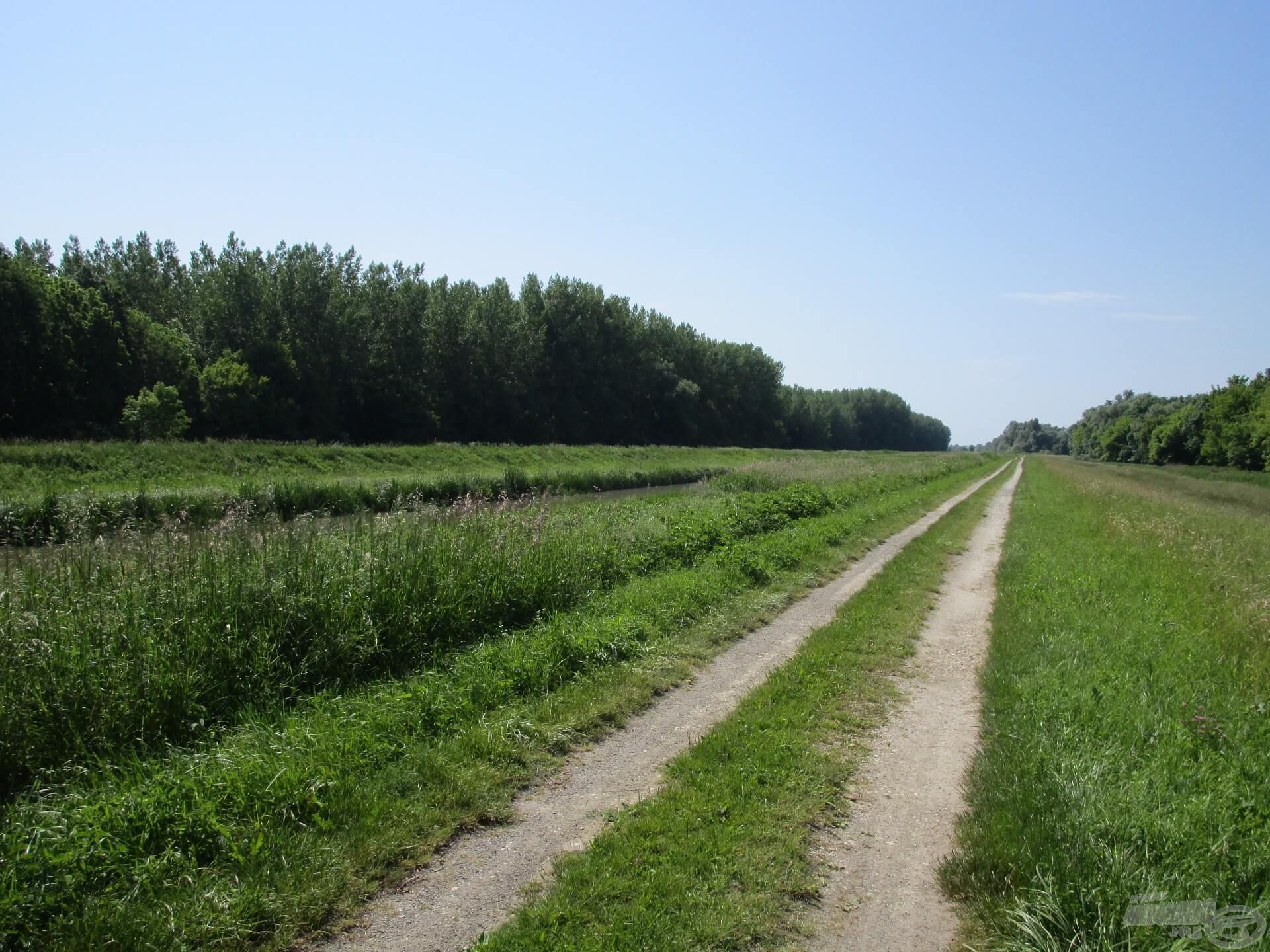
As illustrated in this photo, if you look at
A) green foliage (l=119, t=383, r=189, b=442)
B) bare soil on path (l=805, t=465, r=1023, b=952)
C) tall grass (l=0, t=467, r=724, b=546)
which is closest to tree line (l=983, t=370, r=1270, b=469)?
tall grass (l=0, t=467, r=724, b=546)

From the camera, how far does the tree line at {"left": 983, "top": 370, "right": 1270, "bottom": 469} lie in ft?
226

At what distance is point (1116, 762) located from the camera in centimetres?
487

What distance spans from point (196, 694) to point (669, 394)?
3104 inches

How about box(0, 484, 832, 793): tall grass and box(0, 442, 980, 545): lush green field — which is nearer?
box(0, 484, 832, 793): tall grass

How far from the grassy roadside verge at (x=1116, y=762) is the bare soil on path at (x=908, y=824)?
18 cm

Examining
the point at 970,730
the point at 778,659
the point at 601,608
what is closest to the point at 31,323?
the point at 601,608

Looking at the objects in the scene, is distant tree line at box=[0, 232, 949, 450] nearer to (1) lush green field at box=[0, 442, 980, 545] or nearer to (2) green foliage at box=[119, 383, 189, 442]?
(2) green foliage at box=[119, 383, 189, 442]

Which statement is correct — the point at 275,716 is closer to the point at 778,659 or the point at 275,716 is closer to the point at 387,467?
the point at 778,659

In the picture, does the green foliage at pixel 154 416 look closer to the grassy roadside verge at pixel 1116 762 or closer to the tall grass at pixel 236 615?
the tall grass at pixel 236 615

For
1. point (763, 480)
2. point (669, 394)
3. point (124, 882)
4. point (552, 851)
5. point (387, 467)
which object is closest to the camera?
point (124, 882)

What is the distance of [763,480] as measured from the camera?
96.9ft

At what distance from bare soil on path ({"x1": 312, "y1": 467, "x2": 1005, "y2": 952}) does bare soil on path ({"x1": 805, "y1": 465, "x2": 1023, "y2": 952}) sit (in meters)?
1.40

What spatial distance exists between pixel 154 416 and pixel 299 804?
126ft

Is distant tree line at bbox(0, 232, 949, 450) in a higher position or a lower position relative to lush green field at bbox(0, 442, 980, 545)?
higher
